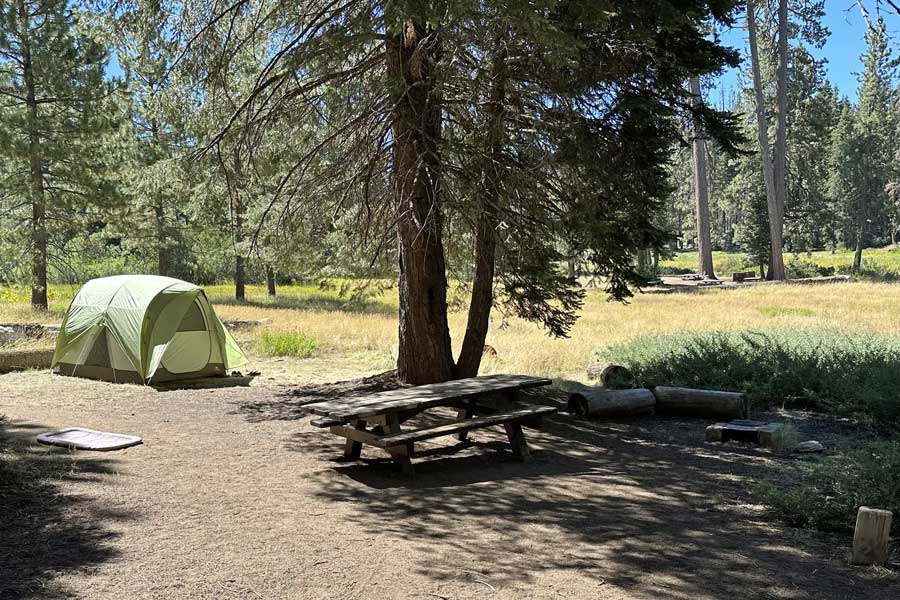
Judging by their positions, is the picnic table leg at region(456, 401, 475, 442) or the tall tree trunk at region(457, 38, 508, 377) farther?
the tall tree trunk at region(457, 38, 508, 377)

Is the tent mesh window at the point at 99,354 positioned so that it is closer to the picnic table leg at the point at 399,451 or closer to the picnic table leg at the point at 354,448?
the picnic table leg at the point at 354,448

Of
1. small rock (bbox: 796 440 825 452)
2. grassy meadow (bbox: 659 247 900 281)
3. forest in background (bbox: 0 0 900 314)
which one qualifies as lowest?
small rock (bbox: 796 440 825 452)

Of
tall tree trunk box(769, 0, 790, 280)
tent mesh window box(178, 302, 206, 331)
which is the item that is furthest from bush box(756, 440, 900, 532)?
tall tree trunk box(769, 0, 790, 280)

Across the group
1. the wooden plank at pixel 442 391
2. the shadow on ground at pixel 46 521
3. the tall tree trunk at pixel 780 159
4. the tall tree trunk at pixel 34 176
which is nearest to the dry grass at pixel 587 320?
the tall tree trunk at pixel 34 176

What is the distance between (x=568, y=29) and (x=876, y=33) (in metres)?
3.01

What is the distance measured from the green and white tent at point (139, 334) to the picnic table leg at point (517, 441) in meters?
7.71

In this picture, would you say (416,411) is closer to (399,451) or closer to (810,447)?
(399,451)

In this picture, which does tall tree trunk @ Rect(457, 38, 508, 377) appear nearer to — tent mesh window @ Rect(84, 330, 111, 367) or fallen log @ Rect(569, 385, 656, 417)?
fallen log @ Rect(569, 385, 656, 417)

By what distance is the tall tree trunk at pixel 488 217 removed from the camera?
28.5 ft

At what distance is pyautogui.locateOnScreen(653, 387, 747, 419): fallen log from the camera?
9.34 m

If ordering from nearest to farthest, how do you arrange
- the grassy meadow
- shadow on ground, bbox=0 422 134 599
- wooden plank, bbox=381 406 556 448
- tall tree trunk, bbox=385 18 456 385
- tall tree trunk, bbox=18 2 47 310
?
shadow on ground, bbox=0 422 134 599 → wooden plank, bbox=381 406 556 448 → tall tree trunk, bbox=385 18 456 385 → tall tree trunk, bbox=18 2 47 310 → the grassy meadow

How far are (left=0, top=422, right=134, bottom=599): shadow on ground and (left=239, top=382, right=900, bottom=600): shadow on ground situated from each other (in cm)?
180

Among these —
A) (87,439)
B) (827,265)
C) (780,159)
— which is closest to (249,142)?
(87,439)

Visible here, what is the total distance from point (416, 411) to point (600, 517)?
246 centimetres
